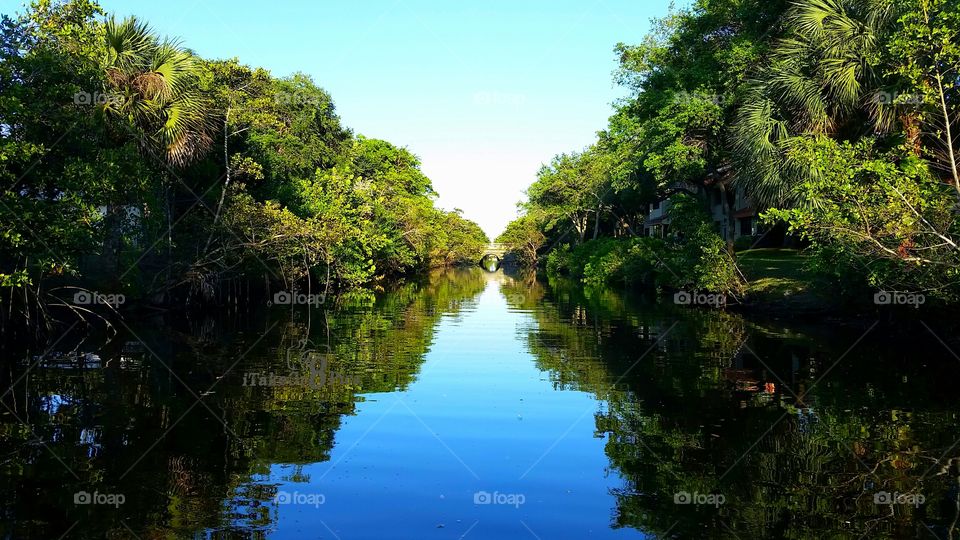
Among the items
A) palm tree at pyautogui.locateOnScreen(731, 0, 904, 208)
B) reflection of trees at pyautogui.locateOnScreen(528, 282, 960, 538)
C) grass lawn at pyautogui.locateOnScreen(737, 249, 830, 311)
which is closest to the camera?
reflection of trees at pyautogui.locateOnScreen(528, 282, 960, 538)

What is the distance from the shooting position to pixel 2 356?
57.1 ft

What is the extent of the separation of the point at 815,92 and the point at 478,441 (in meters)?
17.0

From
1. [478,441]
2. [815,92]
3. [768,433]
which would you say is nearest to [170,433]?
[478,441]

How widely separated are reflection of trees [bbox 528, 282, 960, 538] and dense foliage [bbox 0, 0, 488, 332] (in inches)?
453

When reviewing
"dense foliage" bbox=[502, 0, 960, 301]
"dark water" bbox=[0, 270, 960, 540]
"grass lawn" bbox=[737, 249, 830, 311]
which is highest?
"dense foliage" bbox=[502, 0, 960, 301]

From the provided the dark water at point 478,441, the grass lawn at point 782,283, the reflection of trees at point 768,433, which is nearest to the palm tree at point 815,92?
the grass lawn at point 782,283

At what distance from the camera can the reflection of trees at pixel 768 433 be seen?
7383 millimetres

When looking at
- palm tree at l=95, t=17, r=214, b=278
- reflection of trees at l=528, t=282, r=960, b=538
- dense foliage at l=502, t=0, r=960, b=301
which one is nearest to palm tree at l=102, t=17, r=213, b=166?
palm tree at l=95, t=17, r=214, b=278

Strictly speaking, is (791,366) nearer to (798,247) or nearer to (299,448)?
(299,448)

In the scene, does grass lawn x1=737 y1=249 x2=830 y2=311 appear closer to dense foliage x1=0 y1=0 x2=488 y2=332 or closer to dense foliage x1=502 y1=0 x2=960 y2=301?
dense foliage x1=502 y1=0 x2=960 y2=301

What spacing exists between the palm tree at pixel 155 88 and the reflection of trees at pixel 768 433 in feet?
40.8

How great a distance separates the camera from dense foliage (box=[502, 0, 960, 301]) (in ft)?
53.4

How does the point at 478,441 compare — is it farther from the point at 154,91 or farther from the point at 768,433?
the point at 154,91

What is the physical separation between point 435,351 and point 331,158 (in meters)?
37.1
